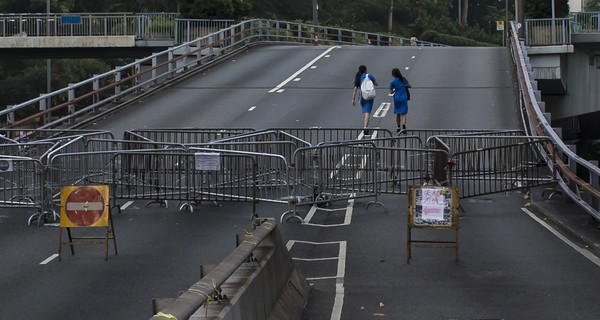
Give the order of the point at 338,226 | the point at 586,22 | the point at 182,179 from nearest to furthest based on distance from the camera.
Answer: the point at 338,226 < the point at 182,179 < the point at 586,22

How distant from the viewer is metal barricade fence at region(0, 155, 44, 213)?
17.0 metres

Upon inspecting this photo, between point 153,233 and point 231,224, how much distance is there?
1363mm

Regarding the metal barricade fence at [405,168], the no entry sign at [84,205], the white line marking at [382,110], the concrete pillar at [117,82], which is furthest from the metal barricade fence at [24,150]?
the white line marking at [382,110]

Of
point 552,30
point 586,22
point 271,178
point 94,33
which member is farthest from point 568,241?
point 94,33

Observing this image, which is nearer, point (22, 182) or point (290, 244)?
point (290, 244)

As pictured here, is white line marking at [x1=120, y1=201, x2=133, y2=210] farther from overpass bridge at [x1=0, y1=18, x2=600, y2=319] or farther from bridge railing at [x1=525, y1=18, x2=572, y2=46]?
bridge railing at [x1=525, y1=18, x2=572, y2=46]

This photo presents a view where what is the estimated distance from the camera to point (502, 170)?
19.3 meters

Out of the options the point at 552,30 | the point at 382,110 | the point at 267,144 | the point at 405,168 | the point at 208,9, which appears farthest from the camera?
the point at 208,9

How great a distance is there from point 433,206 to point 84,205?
4.59 metres

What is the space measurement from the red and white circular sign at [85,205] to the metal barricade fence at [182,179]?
357 cm

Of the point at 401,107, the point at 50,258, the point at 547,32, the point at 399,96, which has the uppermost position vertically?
the point at 547,32

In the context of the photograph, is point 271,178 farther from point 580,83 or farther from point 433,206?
point 580,83

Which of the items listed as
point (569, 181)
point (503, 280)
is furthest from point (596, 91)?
point (503, 280)

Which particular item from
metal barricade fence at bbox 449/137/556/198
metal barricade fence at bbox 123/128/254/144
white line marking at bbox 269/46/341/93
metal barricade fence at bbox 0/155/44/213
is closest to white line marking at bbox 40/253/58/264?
metal barricade fence at bbox 0/155/44/213
